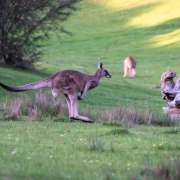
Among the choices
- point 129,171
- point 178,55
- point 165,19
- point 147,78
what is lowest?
point 129,171

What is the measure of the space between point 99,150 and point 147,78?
2225 cm

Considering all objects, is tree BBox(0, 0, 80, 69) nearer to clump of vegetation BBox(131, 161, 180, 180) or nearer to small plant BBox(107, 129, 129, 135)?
small plant BBox(107, 129, 129, 135)

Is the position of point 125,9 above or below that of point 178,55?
above

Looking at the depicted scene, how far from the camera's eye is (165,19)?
5778 cm

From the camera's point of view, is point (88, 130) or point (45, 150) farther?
point (88, 130)

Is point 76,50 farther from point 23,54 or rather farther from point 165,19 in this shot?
point 23,54

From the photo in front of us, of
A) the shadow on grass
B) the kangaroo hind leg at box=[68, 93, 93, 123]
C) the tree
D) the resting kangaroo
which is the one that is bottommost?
the shadow on grass

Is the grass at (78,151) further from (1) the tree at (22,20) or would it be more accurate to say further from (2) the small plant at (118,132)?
(1) the tree at (22,20)

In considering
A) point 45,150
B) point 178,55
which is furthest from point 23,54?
point 178,55

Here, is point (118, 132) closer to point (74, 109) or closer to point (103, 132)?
point (103, 132)

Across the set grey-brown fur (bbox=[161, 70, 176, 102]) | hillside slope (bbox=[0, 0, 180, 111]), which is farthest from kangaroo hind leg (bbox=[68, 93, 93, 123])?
hillside slope (bbox=[0, 0, 180, 111])

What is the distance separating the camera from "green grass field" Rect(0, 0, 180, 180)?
489 cm

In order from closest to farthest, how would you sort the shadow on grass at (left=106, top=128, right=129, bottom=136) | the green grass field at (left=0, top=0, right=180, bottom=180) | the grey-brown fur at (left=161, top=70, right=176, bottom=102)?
the green grass field at (left=0, top=0, right=180, bottom=180) < the shadow on grass at (left=106, top=128, right=129, bottom=136) < the grey-brown fur at (left=161, top=70, right=176, bottom=102)

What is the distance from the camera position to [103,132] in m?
7.93
